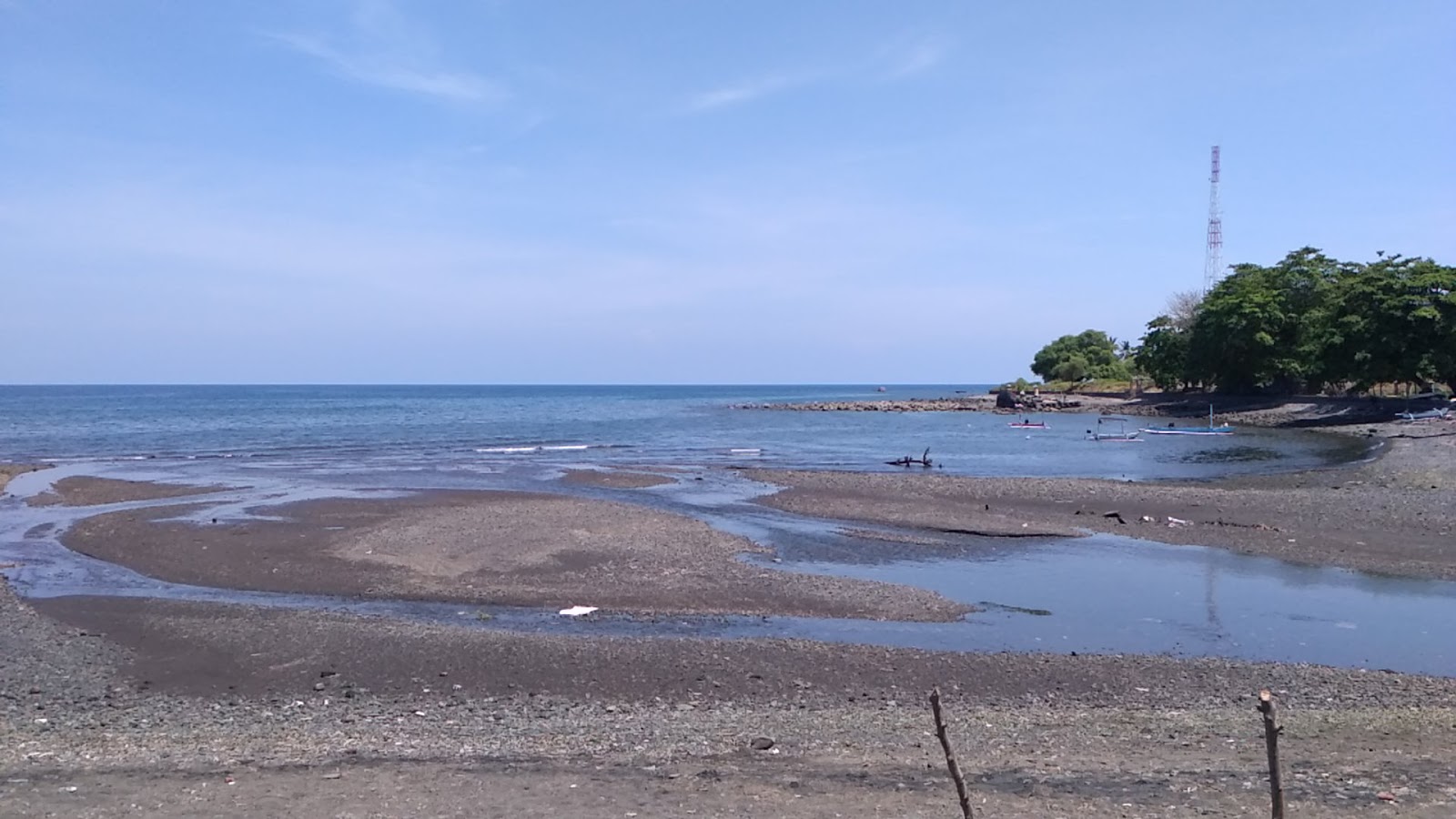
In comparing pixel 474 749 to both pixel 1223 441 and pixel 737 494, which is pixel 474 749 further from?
pixel 1223 441

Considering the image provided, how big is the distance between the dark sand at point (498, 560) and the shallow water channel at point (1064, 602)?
641 mm

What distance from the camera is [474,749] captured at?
9.17 m

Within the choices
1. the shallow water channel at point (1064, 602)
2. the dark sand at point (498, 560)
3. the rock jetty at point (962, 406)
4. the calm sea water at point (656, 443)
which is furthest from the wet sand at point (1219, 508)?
the rock jetty at point (962, 406)

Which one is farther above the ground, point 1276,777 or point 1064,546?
point 1276,777

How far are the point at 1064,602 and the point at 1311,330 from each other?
2886 inches

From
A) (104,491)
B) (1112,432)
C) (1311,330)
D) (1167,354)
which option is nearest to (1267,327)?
(1311,330)

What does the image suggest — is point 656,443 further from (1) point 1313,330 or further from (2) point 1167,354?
(2) point 1167,354

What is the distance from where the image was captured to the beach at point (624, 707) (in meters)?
7.68

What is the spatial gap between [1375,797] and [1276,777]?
15.2 feet

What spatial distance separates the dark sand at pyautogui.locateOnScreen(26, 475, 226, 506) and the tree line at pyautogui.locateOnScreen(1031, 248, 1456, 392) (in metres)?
67.6

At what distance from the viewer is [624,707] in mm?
11016

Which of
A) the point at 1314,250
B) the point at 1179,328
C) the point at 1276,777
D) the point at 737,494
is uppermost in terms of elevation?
the point at 1314,250

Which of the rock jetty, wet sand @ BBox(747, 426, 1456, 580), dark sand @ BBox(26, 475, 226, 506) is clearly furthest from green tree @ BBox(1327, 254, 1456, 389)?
dark sand @ BBox(26, 475, 226, 506)

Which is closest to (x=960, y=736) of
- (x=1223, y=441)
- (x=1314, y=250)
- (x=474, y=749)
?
(x=474, y=749)
